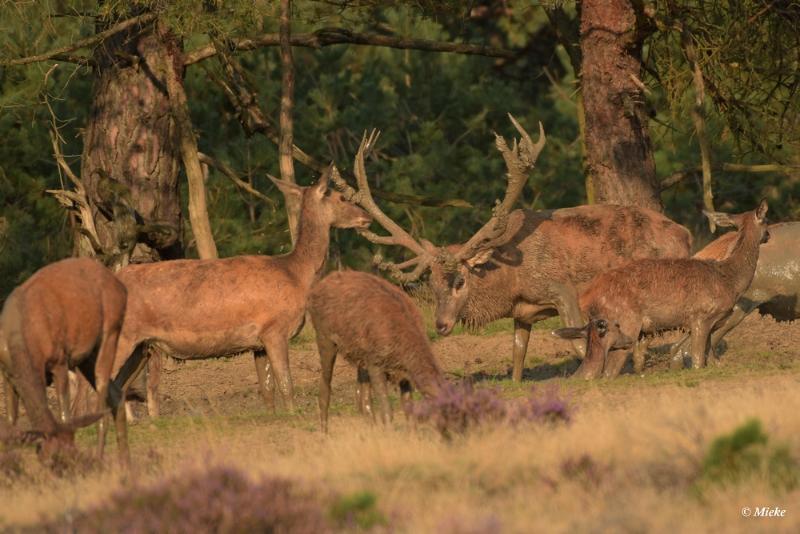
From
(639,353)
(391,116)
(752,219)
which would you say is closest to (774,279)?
(752,219)

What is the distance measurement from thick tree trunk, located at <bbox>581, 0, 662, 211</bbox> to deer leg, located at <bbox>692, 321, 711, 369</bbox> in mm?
3658

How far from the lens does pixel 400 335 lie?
36.9 feet

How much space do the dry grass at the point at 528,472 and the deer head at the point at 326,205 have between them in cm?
410

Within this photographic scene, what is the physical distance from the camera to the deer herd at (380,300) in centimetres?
1039

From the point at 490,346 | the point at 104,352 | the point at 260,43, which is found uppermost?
the point at 260,43

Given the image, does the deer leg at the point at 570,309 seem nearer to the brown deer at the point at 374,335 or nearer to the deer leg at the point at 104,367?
the brown deer at the point at 374,335

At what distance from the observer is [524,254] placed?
16203 mm

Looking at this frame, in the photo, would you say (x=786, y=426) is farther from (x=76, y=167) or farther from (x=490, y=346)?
(x=76, y=167)

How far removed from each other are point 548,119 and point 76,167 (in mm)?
9769

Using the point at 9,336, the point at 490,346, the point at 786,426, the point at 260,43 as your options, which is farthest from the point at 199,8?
the point at 786,426

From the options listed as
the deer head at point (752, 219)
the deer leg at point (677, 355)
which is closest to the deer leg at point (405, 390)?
the deer leg at point (677, 355)

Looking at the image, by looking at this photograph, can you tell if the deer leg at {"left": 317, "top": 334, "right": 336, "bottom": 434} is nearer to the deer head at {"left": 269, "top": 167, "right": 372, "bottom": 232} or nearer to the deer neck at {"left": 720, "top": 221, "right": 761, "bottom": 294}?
the deer head at {"left": 269, "top": 167, "right": 372, "bottom": 232}

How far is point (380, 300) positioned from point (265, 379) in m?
3.25

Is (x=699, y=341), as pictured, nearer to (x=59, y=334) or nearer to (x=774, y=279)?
(x=774, y=279)
